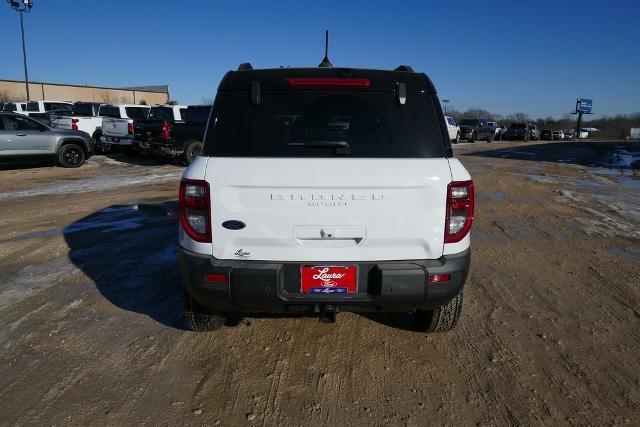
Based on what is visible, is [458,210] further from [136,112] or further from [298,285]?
[136,112]

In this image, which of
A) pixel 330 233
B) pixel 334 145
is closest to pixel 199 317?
pixel 330 233

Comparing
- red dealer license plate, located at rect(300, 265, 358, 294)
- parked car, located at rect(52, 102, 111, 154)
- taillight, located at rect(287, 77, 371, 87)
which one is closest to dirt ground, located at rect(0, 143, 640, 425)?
red dealer license plate, located at rect(300, 265, 358, 294)

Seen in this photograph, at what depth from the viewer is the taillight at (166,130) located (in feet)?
44.2

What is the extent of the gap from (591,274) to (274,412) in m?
4.01

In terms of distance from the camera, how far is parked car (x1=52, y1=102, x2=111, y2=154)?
15938 millimetres

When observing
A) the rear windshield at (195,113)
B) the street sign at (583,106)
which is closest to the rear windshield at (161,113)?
the rear windshield at (195,113)

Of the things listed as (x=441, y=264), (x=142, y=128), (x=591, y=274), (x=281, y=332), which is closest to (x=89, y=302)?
(x=281, y=332)

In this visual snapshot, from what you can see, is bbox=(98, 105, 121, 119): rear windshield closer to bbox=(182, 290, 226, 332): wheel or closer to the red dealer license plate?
bbox=(182, 290, 226, 332): wheel

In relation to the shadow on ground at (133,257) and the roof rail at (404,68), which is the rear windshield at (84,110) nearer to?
the shadow on ground at (133,257)

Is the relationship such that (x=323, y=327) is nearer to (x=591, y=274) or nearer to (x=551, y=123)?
(x=591, y=274)

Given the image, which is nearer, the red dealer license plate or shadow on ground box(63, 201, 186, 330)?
the red dealer license plate

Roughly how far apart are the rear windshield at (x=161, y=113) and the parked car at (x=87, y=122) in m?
2.41

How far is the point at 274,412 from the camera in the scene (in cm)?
254

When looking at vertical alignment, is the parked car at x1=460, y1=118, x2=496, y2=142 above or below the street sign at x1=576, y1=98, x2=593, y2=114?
below
